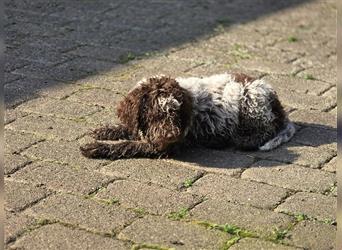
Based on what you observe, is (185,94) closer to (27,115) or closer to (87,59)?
(27,115)

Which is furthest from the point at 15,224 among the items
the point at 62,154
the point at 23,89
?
the point at 23,89

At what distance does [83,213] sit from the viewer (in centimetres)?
504

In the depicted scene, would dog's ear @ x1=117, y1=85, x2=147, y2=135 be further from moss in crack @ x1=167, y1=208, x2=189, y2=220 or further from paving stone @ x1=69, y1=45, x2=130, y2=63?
paving stone @ x1=69, y1=45, x2=130, y2=63

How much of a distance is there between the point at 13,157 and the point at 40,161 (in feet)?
0.66

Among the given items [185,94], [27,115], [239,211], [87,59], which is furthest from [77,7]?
[239,211]

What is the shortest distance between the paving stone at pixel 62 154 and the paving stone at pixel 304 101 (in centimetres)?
216

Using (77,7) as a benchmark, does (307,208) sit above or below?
below

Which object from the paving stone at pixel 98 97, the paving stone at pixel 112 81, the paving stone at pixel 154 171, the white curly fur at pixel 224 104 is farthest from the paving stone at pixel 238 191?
the paving stone at pixel 112 81

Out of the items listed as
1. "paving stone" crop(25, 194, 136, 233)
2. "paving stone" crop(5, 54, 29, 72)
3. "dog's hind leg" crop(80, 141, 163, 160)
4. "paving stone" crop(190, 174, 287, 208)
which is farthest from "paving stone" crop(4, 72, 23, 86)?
"paving stone" crop(190, 174, 287, 208)

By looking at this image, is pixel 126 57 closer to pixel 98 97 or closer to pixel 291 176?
pixel 98 97

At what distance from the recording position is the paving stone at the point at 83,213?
193 inches

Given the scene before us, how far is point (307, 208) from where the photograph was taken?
529 centimetres

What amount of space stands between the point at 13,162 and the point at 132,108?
3.14 ft

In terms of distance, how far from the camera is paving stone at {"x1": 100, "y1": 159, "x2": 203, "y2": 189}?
5.60m
